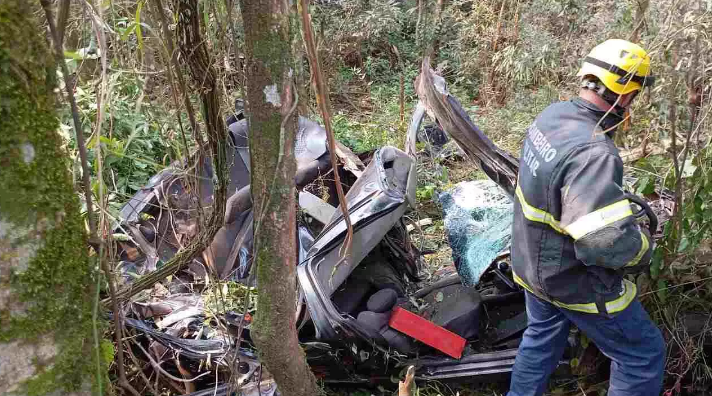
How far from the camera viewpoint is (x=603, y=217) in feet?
6.77

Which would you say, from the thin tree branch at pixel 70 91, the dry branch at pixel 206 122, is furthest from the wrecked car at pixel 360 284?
the thin tree branch at pixel 70 91

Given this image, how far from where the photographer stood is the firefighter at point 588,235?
2.09 meters

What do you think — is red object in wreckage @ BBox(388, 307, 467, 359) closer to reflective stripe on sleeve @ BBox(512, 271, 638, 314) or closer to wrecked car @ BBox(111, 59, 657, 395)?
wrecked car @ BBox(111, 59, 657, 395)

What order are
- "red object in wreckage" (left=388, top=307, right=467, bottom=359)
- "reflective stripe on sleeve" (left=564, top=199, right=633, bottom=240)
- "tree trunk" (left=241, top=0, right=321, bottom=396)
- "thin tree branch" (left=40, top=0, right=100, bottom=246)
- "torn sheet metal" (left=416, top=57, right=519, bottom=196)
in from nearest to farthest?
"thin tree branch" (left=40, top=0, right=100, bottom=246) → "tree trunk" (left=241, top=0, right=321, bottom=396) → "reflective stripe on sleeve" (left=564, top=199, right=633, bottom=240) → "red object in wreckage" (left=388, top=307, right=467, bottom=359) → "torn sheet metal" (left=416, top=57, right=519, bottom=196)

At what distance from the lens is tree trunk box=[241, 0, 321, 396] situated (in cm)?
145

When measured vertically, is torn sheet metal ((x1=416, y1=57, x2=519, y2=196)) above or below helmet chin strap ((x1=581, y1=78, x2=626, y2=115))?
below

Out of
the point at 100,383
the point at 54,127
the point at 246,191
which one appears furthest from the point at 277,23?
the point at 246,191

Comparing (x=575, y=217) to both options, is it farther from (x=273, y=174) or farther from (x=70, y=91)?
(x=70, y=91)

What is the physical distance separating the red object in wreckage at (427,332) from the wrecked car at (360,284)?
15 mm

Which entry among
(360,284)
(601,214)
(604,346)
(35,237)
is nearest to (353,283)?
(360,284)

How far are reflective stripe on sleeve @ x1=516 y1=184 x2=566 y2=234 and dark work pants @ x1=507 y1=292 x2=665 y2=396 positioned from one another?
1.42ft

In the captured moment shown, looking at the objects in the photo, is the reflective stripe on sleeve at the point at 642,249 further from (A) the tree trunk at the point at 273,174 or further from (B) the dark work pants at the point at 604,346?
(A) the tree trunk at the point at 273,174

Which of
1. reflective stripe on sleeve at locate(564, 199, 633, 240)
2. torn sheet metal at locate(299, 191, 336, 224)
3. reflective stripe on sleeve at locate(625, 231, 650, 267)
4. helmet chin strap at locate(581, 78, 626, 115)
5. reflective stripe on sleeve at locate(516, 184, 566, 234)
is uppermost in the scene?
helmet chin strap at locate(581, 78, 626, 115)

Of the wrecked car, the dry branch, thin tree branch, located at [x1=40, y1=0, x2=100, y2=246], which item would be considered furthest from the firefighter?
thin tree branch, located at [x1=40, y1=0, x2=100, y2=246]
